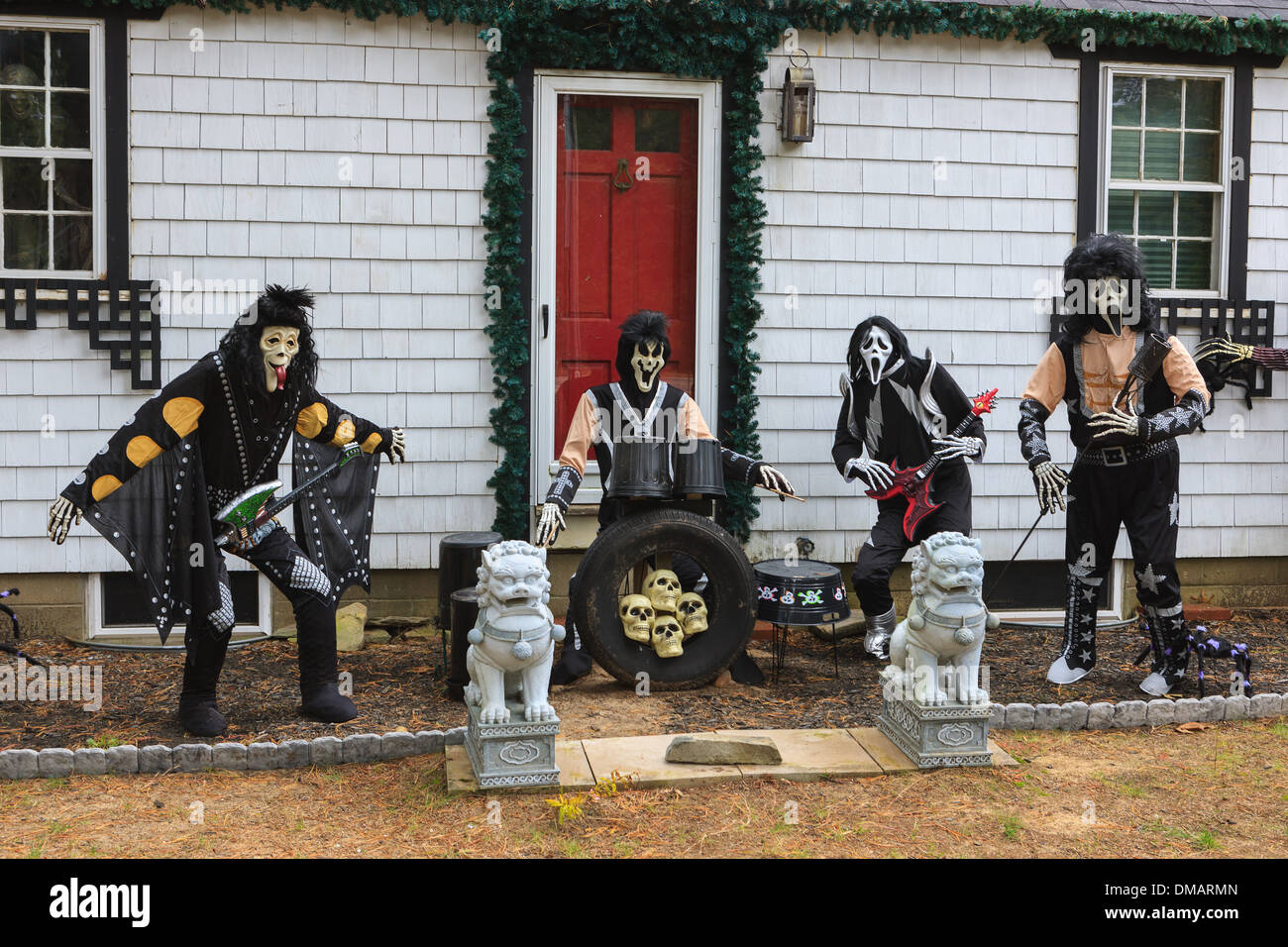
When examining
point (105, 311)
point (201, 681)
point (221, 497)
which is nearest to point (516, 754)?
point (201, 681)

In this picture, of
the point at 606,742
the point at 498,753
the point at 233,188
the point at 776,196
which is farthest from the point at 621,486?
the point at 233,188

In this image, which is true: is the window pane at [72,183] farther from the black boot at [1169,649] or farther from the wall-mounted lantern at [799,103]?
the black boot at [1169,649]

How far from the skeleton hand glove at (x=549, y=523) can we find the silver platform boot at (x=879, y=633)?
1853 mm

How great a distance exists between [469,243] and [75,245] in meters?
2.04

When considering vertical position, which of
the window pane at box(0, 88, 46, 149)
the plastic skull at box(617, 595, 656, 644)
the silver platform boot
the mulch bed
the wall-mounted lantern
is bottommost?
the mulch bed

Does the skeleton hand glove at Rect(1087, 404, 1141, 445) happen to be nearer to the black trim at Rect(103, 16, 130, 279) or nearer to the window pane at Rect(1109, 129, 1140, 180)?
the window pane at Rect(1109, 129, 1140, 180)

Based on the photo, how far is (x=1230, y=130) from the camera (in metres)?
7.54

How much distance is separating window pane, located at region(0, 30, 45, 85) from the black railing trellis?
41.4 inches

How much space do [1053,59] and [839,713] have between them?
4147 millimetres

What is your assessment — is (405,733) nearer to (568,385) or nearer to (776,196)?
(568,385)

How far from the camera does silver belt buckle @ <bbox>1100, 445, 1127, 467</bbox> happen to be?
227 inches

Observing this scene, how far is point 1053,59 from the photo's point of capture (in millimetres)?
7332

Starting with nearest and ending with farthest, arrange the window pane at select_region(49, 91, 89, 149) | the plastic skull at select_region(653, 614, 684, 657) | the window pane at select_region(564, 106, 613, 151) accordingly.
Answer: the plastic skull at select_region(653, 614, 684, 657) → the window pane at select_region(49, 91, 89, 149) → the window pane at select_region(564, 106, 613, 151)

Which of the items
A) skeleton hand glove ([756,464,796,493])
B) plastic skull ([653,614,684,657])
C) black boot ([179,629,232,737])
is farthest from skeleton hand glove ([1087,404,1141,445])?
black boot ([179,629,232,737])
